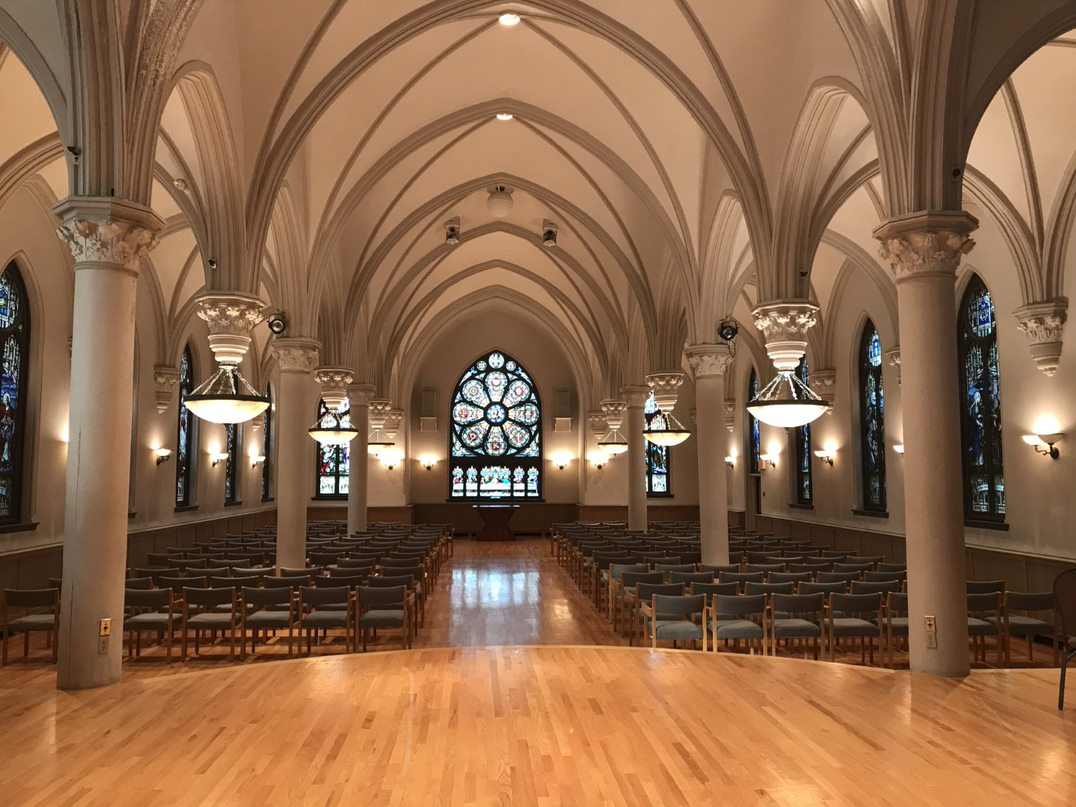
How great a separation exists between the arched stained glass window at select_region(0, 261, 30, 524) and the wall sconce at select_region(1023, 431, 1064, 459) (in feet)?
53.9

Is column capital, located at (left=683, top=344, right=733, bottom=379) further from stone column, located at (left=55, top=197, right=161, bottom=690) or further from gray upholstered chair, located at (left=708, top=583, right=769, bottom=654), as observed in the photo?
stone column, located at (left=55, top=197, right=161, bottom=690)

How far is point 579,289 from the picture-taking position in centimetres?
2588

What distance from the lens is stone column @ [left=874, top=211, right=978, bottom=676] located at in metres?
7.75

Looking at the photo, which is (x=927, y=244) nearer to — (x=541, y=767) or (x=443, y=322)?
(x=541, y=767)

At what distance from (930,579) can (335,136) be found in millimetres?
11432

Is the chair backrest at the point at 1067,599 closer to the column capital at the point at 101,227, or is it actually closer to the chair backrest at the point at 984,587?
the chair backrest at the point at 984,587

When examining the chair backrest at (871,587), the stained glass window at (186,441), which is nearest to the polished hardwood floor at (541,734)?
the chair backrest at (871,587)

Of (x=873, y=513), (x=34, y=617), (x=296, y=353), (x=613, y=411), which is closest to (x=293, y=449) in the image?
(x=296, y=353)

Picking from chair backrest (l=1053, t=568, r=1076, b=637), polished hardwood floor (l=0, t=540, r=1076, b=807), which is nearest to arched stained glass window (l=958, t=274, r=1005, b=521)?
polished hardwood floor (l=0, t=540, r=1076, b=807)

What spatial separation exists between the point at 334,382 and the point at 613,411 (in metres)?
10.8

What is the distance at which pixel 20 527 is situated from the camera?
1366 centimetres

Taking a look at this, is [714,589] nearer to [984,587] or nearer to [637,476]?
[984,587]

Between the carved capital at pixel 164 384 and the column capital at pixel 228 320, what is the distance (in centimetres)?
948

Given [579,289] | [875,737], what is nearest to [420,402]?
[579,289]
